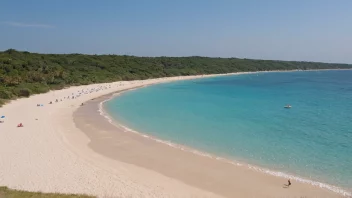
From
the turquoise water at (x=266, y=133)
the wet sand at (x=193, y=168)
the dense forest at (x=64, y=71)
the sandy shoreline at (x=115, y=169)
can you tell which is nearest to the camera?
the sandy shoreline at (x=115, y=169)

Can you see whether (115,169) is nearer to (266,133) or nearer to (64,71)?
(266,133)

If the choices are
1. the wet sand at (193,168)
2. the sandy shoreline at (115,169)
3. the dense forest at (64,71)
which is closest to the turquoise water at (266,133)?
the wet sand at (193,168)

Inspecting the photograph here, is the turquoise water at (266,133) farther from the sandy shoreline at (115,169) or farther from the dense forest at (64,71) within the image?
the dense forest at (64,71)

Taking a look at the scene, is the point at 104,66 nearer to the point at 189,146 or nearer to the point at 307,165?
the point at 189,146

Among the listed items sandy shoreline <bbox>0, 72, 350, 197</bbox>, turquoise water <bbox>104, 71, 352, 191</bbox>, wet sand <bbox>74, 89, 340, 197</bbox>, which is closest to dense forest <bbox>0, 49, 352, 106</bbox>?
turquoise water <bbox>104, 71, 352, 191</bbox>

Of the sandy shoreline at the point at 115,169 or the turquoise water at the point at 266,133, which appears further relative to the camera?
the turquoise water at the point at 266,133

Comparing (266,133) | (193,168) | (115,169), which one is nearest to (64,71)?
(266,133)

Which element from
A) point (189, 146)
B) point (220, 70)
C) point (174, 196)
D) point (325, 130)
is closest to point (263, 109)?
point (325, 130)

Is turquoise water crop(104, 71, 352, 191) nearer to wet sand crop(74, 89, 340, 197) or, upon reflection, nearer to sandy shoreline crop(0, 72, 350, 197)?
wet sand crop(74, 89, 340, 197)
